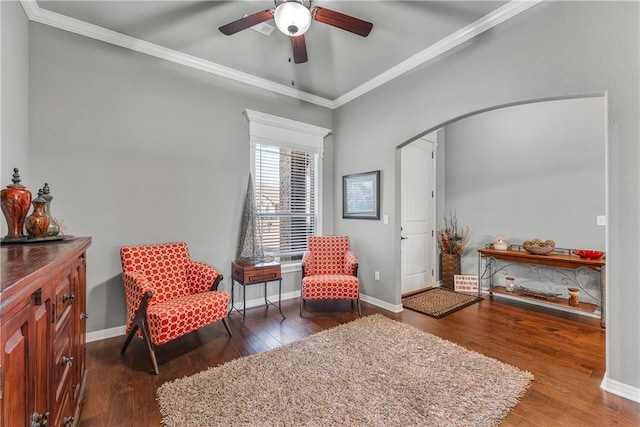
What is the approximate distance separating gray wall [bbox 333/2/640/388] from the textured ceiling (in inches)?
13.8

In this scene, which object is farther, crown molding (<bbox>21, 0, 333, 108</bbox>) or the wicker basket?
the wicker basket

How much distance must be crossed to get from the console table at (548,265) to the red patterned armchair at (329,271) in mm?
2041

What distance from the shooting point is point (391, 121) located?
360cm

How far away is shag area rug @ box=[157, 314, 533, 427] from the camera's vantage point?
169 cm

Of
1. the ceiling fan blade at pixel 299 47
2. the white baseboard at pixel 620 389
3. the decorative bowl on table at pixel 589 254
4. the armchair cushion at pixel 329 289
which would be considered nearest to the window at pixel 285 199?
the armchair cushion at pixel 329 289

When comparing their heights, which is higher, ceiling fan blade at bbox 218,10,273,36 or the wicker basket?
ceiling fan blade at bbox 218,10,273,36

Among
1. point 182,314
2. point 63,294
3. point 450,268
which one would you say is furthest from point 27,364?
point 450,268

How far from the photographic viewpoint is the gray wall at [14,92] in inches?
76.7

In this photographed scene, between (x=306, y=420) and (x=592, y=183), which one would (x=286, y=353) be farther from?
(x=592, y=183)

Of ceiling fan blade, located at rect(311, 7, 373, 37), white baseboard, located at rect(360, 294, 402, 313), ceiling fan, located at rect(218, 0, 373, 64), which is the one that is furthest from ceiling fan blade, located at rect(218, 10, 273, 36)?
white baseboard, located at rect(360, 294, 402, 313)

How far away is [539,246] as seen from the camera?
11.7 ft

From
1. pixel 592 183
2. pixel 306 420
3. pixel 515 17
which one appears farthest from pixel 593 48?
pixel 306 420

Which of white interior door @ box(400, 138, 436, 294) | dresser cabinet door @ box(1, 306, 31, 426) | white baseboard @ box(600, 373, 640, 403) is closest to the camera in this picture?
dresser cabinet door @ box(1, 306, 31, 426)

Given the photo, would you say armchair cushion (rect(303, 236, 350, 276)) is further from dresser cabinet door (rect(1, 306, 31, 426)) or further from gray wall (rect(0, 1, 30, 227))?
dresser cabinet door (rect(1, 306, 31, 426))
